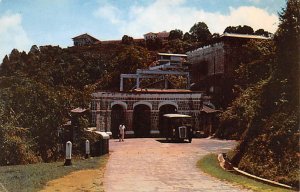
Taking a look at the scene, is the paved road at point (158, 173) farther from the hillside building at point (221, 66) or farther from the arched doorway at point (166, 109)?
the hillside building at point (221, 66)

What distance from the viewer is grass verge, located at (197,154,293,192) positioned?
12.4m

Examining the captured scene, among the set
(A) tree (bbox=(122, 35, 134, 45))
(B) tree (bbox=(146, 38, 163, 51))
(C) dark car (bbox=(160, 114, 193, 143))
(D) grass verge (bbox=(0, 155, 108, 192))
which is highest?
(A) tree (bbox=(122, 35, 134, 45))

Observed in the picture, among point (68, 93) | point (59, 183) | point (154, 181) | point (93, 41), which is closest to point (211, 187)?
point (154, 181)

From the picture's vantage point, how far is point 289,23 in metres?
19.9

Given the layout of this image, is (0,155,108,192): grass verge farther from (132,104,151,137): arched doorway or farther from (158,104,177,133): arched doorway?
(158,104,177,133): arched doorway

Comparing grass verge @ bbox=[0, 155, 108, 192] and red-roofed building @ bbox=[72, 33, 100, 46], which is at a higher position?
red-roofed building @ bbox=[72, 33, 100, 46]

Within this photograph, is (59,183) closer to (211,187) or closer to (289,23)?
(211,187)

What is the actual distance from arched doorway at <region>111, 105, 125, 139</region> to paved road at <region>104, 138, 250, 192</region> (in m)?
12.5

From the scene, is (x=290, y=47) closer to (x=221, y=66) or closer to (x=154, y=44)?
(x=221, y=66)

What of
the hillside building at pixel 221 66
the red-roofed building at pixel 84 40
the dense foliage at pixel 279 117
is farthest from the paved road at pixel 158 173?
the red-roofed building at pixel 84 40

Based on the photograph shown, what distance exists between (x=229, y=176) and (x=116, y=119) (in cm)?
2245

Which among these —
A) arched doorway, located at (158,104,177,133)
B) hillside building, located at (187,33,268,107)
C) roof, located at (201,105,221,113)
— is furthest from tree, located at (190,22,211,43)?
arched doorway, located at (158,104,177,133)

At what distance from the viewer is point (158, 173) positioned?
15.5 meters

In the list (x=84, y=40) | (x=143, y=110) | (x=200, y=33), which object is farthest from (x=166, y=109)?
(x=84, y=40)
